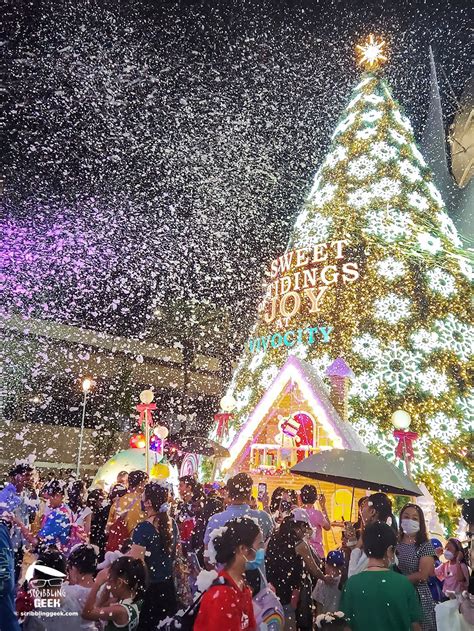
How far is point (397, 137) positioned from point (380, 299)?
5.71 meters

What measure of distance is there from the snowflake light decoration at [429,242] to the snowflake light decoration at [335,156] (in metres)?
3.99

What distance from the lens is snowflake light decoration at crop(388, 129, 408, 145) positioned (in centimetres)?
1744

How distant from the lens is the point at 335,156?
18422 mm

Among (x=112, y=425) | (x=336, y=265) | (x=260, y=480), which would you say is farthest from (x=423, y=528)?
(x=112, y=425)

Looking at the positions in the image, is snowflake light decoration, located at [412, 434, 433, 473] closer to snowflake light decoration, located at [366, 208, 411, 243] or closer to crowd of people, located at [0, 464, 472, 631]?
snowflake light decoration, located at [366, 208, 411, 243]

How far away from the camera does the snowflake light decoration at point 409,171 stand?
1703 cm

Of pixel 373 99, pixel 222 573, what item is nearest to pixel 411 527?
pixel 222 573

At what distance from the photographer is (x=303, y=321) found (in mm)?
17000

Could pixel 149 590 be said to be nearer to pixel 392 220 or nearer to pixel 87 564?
pixel 87 564

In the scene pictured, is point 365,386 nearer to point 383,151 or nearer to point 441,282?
point 441,282

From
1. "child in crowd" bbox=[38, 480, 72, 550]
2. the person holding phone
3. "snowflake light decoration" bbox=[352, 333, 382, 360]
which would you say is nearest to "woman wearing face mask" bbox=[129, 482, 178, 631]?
"child in crowd" bbox=[38, 480, 72, 550]

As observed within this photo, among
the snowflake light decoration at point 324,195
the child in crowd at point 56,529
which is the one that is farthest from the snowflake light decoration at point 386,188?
the child in crowd at point 56,529

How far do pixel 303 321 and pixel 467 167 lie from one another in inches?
464

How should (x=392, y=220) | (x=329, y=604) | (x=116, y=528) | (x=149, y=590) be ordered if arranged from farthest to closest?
1. (x=392, y=220)
2. (x=116, y=528)
3. (x=329, y=604)
4. (x=149, y=590)
